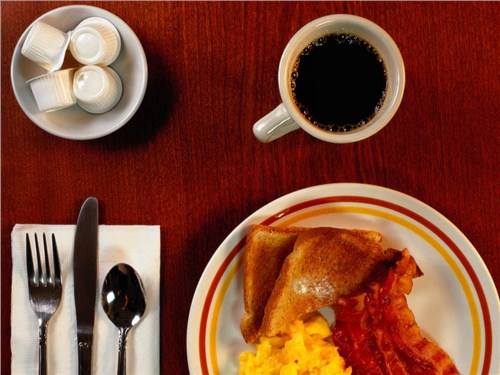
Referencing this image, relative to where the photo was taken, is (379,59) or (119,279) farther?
(119,279)

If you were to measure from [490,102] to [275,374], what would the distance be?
73 centimetres

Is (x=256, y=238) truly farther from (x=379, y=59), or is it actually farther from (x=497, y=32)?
(x=497, y=32)

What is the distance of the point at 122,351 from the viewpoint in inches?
50.7

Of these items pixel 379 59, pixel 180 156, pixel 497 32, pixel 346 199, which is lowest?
pixel 346 199

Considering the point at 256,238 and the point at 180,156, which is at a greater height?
the point at 180,156

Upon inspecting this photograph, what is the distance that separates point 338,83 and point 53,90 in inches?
22.0

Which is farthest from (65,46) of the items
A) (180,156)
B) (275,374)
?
(275,374)

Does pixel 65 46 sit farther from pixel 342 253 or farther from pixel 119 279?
pixel 342 253

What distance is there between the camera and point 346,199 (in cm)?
128

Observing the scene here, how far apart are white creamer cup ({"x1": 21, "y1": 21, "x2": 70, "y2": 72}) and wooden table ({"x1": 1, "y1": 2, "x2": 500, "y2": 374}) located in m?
0.13

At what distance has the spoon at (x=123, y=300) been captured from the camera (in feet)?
4.24

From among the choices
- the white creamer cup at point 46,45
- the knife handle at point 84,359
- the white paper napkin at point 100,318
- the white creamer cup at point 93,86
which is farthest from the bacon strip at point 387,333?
the white creamer cup at point 46,45

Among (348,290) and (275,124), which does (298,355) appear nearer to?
(348,290)

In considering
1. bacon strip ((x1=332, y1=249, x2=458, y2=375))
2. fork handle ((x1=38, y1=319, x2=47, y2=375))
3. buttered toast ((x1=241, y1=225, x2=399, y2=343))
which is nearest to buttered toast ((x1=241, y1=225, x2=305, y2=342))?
buttered toast ((x1=241, y1=225, x2=399, y2=343))
